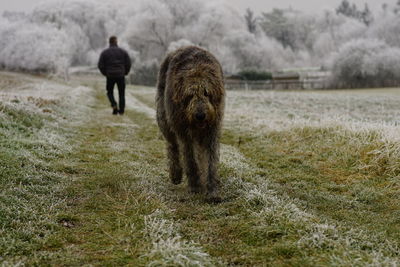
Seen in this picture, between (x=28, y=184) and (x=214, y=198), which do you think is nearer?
(x=214, y=198)

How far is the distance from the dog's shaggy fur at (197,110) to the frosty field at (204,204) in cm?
39

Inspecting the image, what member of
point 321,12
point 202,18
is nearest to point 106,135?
point 202,18

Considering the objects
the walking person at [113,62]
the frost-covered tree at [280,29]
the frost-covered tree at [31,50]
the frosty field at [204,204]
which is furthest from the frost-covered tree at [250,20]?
the frosty field at [204,204]

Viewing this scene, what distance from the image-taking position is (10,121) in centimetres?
791

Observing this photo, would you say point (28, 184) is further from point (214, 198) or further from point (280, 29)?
point (280, 29)

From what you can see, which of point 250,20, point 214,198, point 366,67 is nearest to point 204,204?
point 214,198

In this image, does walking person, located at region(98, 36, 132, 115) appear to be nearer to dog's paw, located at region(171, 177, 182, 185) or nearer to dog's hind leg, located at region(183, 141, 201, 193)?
dog's paw, located at region(171, 177, 182, 185)

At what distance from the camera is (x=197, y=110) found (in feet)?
14.6

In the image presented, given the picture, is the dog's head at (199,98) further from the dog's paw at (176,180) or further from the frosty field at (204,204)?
the dog's paw at (176,180)

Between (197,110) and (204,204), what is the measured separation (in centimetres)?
117

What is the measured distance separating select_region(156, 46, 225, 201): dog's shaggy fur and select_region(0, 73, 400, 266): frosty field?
0.39 metres

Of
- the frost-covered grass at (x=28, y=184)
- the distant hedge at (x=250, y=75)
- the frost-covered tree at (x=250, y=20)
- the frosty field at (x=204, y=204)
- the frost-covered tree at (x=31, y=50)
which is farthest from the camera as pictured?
the frost-covered tree at (x=250, y=20)

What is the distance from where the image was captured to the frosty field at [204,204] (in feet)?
10.1

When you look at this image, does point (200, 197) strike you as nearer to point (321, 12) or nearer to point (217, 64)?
point (217, 64)
